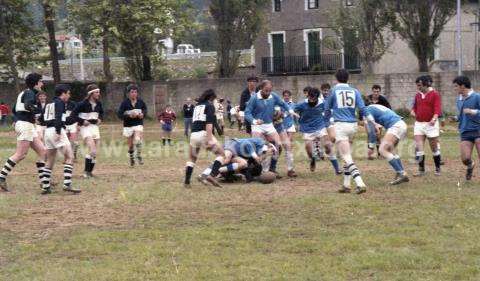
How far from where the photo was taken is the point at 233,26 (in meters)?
47.9

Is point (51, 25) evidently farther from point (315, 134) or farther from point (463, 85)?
point (463, 85)

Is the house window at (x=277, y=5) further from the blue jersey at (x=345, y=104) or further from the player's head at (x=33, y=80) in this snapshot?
the blue jersey at (x=345, y=104)

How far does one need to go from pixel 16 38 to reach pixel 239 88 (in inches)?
560

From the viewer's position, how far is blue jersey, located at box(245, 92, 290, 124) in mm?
16234

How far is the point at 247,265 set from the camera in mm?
8664

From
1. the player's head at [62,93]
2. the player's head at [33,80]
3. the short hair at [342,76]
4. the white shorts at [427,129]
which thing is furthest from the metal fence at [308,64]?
the player's head at [33,80]

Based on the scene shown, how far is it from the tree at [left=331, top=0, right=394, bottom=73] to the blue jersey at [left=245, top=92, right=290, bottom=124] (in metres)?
28.1

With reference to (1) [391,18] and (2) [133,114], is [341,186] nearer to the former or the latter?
(2) [133,114]

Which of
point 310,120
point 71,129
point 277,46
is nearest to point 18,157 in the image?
point 71,129

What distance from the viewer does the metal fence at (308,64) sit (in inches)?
1940

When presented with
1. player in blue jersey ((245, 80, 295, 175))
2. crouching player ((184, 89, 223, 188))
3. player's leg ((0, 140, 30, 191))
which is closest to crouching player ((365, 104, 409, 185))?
player in blue jersey ((245, 80, 295, 175))

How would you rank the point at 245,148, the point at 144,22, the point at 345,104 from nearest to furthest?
the point at 345,104 → the point at 245,148 → the point at 144,22

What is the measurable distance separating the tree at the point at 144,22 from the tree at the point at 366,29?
9510mm

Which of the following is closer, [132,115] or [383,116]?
[383,116]
